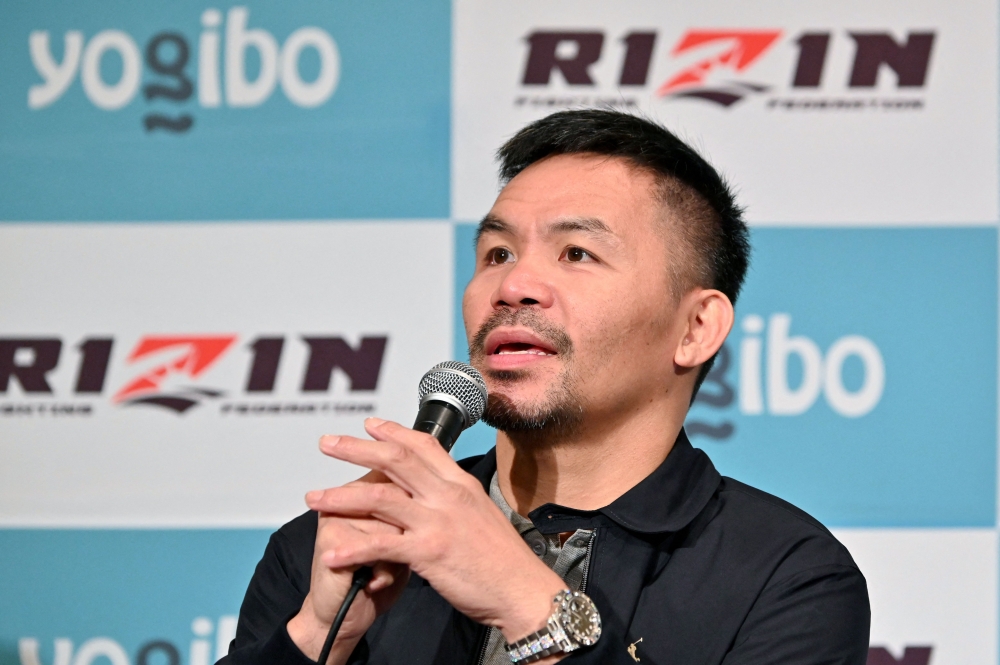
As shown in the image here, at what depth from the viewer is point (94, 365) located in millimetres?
2301

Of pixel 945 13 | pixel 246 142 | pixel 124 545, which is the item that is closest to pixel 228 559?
pixel 124 545

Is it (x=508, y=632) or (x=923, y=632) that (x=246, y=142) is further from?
(x=923, y=632)

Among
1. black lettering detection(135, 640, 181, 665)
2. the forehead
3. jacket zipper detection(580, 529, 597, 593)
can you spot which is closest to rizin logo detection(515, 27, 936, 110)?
the forehead

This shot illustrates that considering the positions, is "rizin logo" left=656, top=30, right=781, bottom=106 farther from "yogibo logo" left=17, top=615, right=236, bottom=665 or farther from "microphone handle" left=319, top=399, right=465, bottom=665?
"yogibo logo" left=17, top=615, right=236, bottom=665

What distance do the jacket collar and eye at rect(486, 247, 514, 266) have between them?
1.11ft

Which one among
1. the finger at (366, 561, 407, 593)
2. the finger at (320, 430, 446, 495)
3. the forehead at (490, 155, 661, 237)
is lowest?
the finger at (366, 561, 407, 593)

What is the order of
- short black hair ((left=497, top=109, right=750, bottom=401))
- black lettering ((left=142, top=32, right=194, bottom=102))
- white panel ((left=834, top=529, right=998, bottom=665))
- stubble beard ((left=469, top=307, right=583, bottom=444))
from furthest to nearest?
black lettering ((left=142, top=32, right=194, bottom=102)) < white panel ((left=834, top=529, right=998, bottom=665)) < short black hair ((left=497, top=109, right=750, bottom=401)) < stubble beard ((left=469, top=307, right=583, bottom=444))

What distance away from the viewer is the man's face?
140cm

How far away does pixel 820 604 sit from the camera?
133 centimetres

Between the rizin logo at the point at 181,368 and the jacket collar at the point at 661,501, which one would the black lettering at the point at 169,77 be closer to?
the rizin logo at the point at 181,368

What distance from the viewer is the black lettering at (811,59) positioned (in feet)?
7.43

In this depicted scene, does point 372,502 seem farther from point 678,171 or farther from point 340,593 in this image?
point 678,171

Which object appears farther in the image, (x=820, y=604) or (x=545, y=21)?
(x=545, y=21)

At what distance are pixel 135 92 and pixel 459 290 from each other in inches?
34.9
